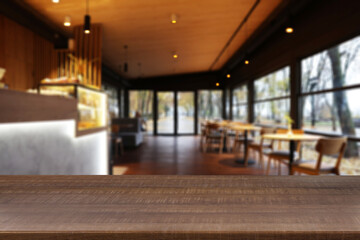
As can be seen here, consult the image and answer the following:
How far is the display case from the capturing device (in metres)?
3.42

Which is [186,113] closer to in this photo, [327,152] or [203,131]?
[203,131]

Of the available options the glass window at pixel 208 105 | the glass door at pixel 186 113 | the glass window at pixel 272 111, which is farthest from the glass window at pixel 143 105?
the glass window at pixel 272 111

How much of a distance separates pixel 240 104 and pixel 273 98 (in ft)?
11.0

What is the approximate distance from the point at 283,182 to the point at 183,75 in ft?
41.4

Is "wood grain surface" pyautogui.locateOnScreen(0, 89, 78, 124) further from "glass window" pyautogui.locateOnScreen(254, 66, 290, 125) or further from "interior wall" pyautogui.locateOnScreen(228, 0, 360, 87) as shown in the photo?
"glass window" pyautogui.locateOnScreen(254, 66, 290, 125)

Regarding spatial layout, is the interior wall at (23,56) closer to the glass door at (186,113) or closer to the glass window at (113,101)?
the glass window at (113,101)

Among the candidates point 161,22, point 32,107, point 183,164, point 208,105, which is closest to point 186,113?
point 208,105

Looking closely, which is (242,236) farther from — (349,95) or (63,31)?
(63,31)

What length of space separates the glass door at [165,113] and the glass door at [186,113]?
354 mm

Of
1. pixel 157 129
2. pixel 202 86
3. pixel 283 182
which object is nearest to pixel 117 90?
pixel 157 129

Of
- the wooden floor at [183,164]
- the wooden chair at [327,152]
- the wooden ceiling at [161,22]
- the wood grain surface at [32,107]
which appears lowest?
the wooden floor at [183,164]

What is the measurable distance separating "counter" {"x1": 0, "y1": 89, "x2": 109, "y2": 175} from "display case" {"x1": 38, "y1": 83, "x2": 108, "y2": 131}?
17 cm

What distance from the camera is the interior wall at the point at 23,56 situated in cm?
475

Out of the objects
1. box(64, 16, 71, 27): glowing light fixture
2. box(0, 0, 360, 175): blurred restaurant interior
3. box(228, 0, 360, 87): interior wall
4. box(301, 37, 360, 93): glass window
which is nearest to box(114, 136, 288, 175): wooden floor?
box(0, 0, 360, 175): blurred restaurant interior
